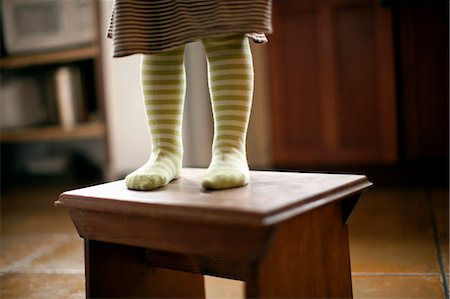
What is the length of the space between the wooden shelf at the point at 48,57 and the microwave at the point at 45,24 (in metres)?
0.04

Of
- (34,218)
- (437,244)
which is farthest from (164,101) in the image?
(34,218)

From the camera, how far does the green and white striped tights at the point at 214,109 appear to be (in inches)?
36.4

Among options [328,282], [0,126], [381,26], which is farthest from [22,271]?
[381,26]

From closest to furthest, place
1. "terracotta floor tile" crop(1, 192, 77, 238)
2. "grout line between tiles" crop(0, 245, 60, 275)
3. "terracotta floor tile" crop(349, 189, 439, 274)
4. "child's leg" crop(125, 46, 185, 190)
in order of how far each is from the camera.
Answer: "child's leg" crop(125, 46, 185, 190), "terracotta floor tile" crop(349, 189, 439, 274), "grout line between tiles" crop(0, 245, 60, 275), "terracotta floor tile" crop(1, 192, 77, 238)

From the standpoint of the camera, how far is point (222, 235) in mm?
764

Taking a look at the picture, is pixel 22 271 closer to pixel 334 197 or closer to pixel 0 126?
pixel 334 197

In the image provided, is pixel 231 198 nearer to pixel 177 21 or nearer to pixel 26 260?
pixel 177 21

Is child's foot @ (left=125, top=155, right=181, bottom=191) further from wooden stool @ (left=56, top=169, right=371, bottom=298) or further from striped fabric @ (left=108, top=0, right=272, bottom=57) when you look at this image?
striped fabric @ (left=108, top=0, right=272, bottom=57)

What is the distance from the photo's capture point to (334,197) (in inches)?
33.6

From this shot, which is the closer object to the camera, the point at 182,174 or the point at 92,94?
the point at 182,174

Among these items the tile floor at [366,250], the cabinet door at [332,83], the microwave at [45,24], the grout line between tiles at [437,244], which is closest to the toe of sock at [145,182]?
the tile floor at [366,250]

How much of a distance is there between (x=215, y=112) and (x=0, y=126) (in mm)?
1841

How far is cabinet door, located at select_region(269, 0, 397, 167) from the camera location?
2174 mm

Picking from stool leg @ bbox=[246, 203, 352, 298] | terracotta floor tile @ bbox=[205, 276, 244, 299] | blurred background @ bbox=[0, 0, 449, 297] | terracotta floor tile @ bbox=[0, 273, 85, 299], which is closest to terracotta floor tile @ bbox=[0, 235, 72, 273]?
terracotta floor tile @ bbox=[0, 273, 85, 299]
